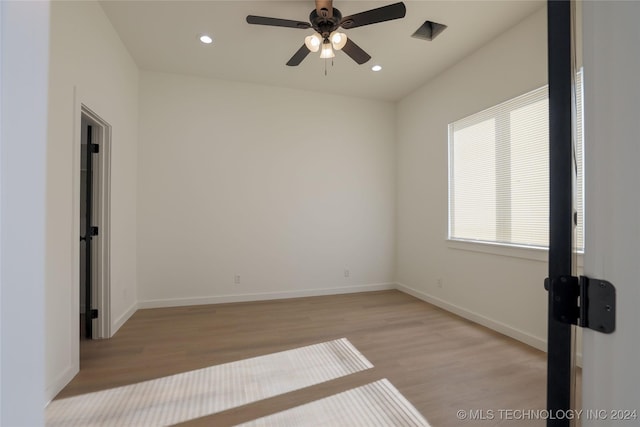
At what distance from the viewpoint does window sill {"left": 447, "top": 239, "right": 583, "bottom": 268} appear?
254cm

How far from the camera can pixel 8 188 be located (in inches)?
17.1

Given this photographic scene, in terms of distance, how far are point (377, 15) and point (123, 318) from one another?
13.1 ft

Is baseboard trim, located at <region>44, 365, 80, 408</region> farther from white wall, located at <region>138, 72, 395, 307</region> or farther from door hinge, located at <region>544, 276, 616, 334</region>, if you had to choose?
door hinge, located at <region>544, 276, 616, 334</region>

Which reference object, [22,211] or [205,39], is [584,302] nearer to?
[22,211]

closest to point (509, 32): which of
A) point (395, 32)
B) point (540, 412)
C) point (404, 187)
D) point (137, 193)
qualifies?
point (395, 32)

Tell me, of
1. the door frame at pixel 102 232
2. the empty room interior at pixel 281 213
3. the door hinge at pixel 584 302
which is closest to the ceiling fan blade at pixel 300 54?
the empty room interior at pixel 281 213

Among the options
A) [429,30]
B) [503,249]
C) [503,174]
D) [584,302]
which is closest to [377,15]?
[429,30]

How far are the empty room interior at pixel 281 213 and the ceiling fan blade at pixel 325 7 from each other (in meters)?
0.21

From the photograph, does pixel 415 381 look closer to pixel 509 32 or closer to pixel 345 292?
pixel 345 292

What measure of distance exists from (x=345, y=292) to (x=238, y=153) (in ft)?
9.03

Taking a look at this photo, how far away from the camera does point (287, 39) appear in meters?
2.99

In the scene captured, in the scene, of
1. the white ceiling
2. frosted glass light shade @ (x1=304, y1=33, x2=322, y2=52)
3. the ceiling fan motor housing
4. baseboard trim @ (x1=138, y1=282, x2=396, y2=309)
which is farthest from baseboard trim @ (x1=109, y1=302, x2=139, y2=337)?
the ceiling fan motor housing

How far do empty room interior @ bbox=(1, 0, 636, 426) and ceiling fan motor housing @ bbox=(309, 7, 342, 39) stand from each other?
0.68 feet

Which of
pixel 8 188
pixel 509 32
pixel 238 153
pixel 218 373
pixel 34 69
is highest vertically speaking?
pixel 509 32
